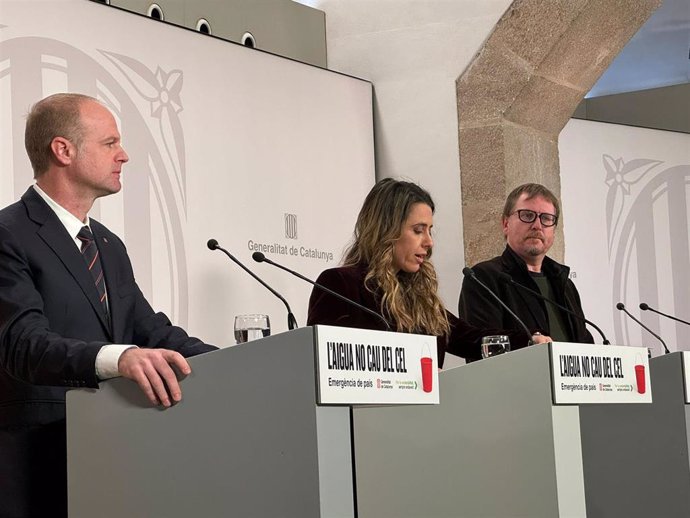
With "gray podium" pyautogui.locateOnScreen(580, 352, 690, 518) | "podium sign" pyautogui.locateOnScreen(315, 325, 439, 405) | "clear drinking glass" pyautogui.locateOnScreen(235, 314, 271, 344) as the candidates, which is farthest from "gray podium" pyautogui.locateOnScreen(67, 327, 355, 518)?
"gray podium" pyautogui.locateOnScreen(580, 352, 690, 518)

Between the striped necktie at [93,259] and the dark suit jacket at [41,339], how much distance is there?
0.02 metres

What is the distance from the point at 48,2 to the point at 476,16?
105 inches

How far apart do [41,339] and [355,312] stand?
1568 mm

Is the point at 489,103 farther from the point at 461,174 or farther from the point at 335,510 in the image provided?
the point at 335,510

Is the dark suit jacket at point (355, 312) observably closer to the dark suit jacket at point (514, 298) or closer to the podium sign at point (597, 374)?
the dark suit jacket at point (514, 298)

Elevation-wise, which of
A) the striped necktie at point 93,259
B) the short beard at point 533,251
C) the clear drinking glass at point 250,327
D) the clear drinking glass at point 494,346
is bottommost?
the clear drinking glass at point 494,346

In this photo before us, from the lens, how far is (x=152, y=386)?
227 cm

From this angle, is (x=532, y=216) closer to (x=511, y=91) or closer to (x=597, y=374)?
(x=511, y=91)

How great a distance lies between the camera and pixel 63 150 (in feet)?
9.79

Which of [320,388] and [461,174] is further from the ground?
[461,174]

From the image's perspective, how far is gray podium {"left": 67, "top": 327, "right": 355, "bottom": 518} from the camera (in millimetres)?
2158

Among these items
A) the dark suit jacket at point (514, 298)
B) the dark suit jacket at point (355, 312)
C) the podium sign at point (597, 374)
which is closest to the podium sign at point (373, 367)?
the podium sign at point (597, 374)

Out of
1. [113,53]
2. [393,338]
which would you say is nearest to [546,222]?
[113,53]

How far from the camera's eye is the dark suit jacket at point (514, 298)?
4590mm
